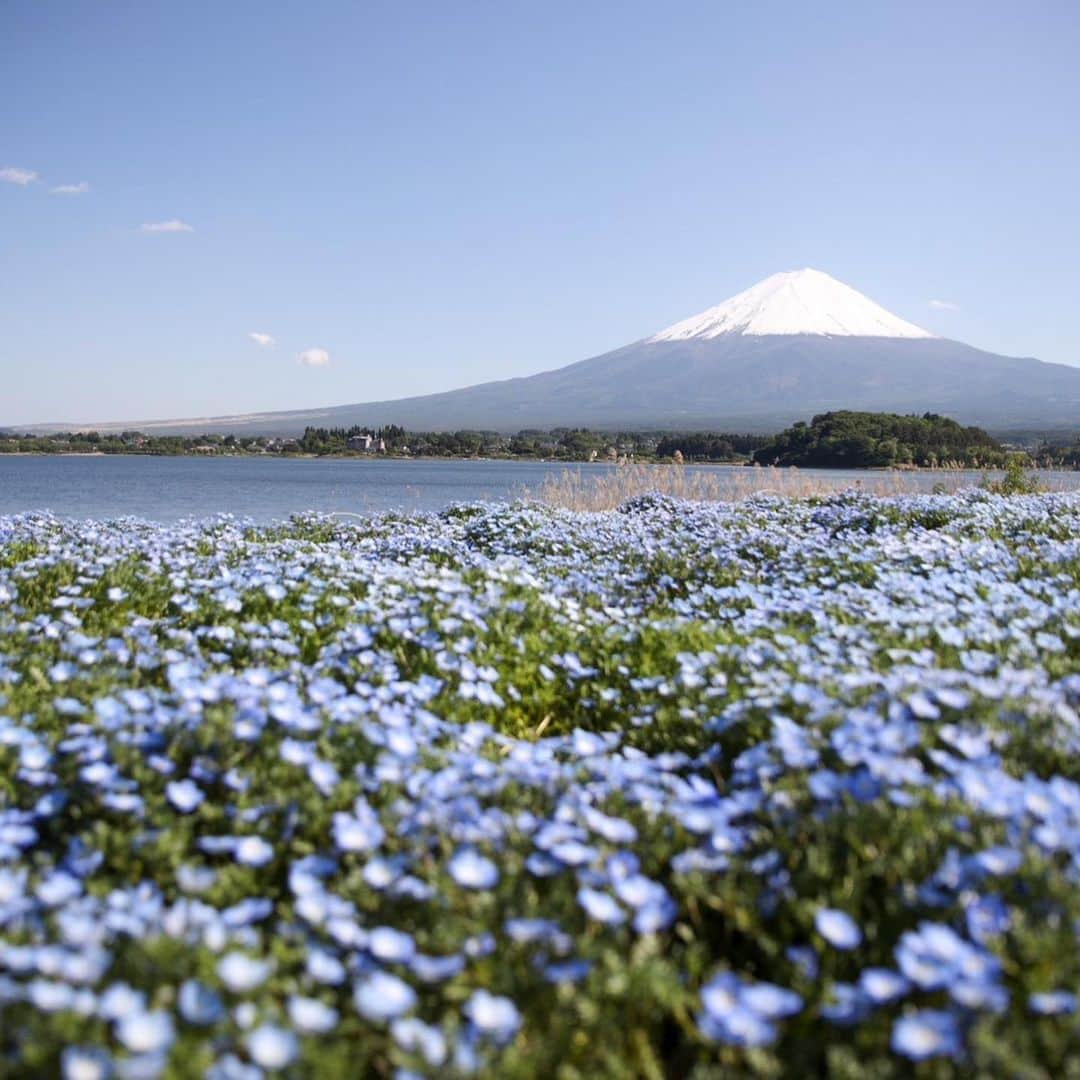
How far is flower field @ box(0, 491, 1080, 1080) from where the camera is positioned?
1.65 metres

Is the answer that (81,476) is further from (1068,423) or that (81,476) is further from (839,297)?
(839,297)

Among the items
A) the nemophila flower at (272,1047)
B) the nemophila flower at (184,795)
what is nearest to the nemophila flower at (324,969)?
the nemophila flower at (272,1047)

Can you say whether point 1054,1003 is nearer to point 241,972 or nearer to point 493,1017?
point 493,1017

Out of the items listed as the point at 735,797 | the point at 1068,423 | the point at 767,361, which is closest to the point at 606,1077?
the point at 735,797

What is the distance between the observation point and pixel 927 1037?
156cm

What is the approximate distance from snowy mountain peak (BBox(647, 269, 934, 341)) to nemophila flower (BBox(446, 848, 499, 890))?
197 metres

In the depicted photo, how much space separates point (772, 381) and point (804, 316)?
31.3 metres

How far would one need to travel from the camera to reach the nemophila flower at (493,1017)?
1.64 metres

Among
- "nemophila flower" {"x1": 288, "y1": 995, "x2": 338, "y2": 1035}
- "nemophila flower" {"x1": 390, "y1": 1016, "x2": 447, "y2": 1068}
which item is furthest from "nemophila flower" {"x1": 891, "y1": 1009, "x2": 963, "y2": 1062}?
"nemophila flower" {"x1": 288, "y1": 995, "x2": 338, "y2": 1035}

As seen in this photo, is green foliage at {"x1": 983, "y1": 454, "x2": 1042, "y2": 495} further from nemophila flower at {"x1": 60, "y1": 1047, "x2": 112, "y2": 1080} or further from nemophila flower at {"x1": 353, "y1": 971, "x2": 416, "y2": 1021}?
nemophila flower at {"x1": 60, "y1": 1047, "x2": 112, "y2": 1080}

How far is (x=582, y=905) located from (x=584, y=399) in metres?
169

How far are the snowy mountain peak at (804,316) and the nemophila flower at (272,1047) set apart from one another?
19751 cm

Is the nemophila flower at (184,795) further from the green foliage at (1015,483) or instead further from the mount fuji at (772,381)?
the mount fuji at (772,381)

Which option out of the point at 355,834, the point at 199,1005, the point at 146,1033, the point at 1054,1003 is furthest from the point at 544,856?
the point at 1054,1003
